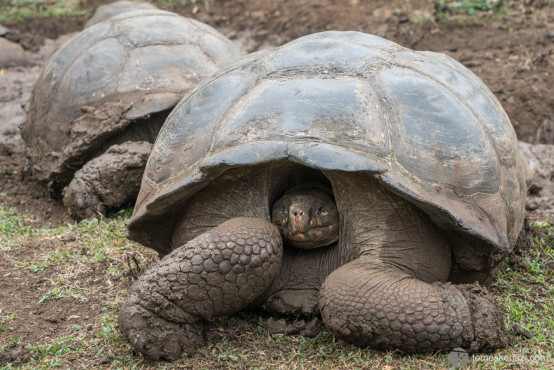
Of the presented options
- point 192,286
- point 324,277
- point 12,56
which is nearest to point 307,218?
point 324,277

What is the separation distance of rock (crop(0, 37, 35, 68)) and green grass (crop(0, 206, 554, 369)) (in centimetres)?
505

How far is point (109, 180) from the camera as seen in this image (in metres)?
4.76

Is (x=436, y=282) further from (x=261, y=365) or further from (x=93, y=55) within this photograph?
(x=93, y=55)

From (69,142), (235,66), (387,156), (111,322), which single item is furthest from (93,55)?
(387,156)

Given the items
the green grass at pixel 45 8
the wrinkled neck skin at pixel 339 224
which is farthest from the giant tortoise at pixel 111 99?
the green grass at pixel 45 8

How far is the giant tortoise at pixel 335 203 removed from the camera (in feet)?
8.86

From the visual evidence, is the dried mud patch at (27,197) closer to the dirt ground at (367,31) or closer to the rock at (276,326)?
the dirt ground at (367,31)

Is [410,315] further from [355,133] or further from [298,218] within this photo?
[355,133]

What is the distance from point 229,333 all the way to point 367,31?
18.7 feet

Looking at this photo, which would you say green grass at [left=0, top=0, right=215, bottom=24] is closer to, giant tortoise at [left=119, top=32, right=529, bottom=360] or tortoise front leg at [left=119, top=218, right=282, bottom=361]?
giant tortoise at [left=119, top=32, right=529, bottom=360]

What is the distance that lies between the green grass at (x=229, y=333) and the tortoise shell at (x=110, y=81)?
1.11 metres

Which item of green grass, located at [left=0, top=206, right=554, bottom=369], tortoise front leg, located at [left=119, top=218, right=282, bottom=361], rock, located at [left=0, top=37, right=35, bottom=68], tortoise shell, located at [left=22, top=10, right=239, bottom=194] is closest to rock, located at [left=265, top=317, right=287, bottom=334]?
green grass, located at [left=0, top=206, right=554, bottom=369]

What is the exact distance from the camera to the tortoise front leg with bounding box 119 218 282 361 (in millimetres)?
2697

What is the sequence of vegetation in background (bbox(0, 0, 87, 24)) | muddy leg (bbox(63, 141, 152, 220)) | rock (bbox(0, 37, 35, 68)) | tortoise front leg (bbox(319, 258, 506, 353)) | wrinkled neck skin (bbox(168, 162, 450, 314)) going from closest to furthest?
tortoise front leg (bbox(319, 258, 506, 353))
wrinkled neck skin (bbox(168, 162, 450, 314))
muddy leg (bbox(63, 141, 152, 220))
rock (bbox(0, 37, 35, 68))
vegetation in background (bbox(0, 0, 87, 24))
